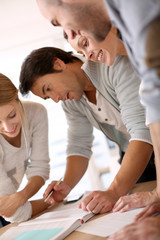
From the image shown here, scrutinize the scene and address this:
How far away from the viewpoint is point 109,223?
1054 mm

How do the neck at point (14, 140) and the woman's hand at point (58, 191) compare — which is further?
the neck at point (14, 140)

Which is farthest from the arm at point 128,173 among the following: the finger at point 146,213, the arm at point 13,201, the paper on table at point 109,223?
the arm at point 13,201

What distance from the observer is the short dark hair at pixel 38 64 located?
155cm

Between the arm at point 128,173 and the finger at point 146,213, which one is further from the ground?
the arm at point 128,173

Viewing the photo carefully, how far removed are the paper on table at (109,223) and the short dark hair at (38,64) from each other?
0.77m

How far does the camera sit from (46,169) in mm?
1779

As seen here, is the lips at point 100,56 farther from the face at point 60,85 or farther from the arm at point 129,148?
the face at point 60,85

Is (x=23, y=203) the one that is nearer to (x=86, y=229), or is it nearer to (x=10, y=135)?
(x=10, y=135)

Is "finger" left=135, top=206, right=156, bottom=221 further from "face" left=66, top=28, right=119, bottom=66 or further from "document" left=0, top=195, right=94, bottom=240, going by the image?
"face" left=66, top=28, right=119, bottom=66

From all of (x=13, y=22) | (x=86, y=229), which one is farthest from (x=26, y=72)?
(x=13, y=22)

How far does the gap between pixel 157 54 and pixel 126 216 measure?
0.70 m

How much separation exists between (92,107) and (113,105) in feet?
0.58

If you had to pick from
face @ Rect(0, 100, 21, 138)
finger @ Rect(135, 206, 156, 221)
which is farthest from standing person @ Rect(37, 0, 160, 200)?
face @ Rect(0, 100, 21, 138)

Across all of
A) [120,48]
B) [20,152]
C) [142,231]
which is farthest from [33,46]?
[142,231]
